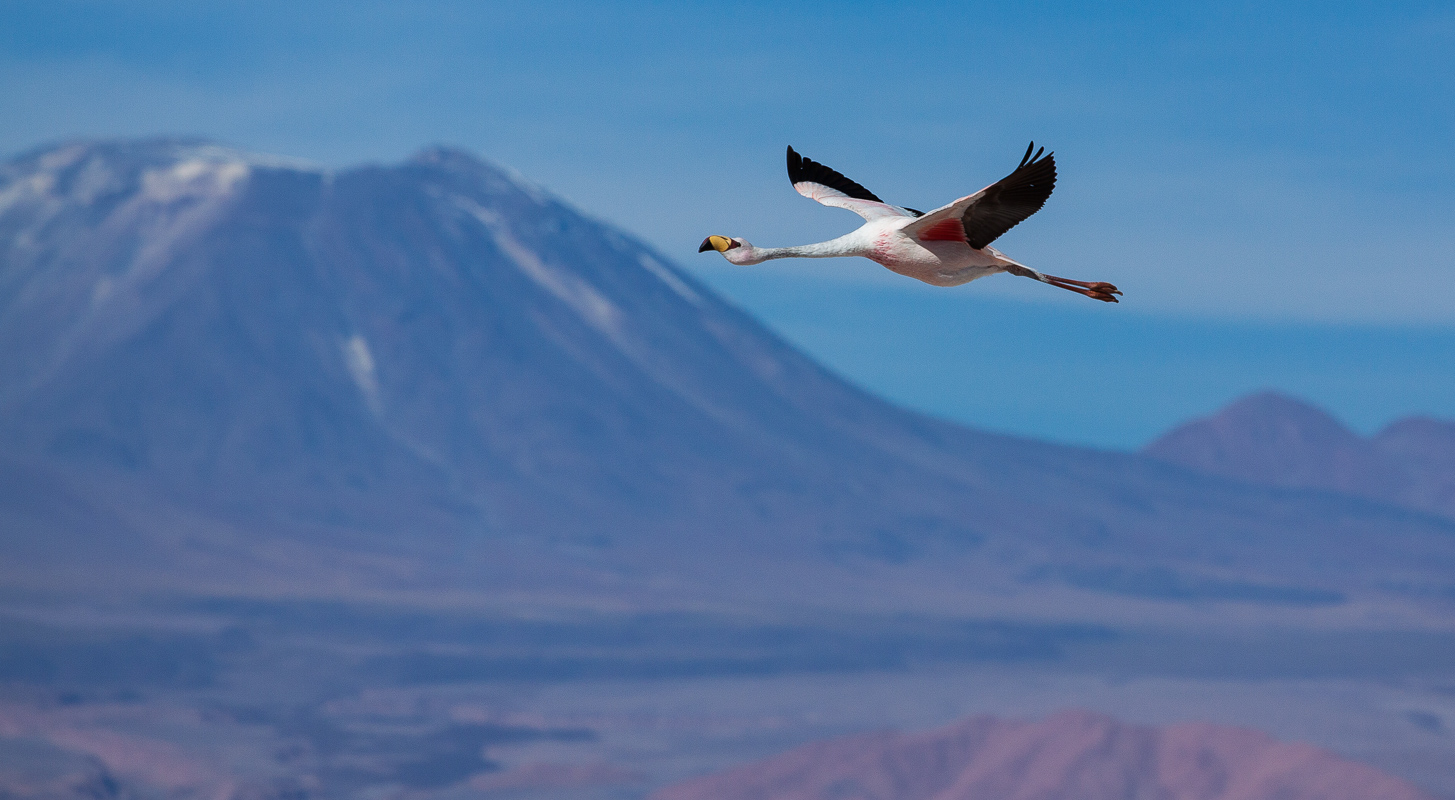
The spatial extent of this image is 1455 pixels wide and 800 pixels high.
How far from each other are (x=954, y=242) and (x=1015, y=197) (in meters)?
0.54

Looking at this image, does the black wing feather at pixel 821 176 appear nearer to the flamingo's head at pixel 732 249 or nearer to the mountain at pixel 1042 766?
the flamingo's head at pixel 732 249

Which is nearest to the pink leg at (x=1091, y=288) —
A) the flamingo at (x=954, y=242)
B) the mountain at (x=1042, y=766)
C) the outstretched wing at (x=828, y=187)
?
the flamingo at (x=954, y=242)

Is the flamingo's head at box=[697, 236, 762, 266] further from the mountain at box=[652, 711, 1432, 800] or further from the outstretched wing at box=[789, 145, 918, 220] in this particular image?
the mountain at box=[652, 711, 1432, 800]

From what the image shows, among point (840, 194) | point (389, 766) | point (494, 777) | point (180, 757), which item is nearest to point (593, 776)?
point (494, 777)

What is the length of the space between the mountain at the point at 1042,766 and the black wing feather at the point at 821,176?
408 feet

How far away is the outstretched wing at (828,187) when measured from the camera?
32.6 feet

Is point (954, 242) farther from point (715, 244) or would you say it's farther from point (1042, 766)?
point (1042, 766)

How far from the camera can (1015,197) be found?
306 inches

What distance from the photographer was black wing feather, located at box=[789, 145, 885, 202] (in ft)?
34.2

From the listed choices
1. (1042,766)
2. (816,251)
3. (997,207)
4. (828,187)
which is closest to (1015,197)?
(997,207)

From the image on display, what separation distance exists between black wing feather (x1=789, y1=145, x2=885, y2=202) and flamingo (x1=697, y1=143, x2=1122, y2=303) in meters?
1.42

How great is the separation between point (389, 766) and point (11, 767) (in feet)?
142

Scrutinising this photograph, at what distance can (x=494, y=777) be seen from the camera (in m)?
194

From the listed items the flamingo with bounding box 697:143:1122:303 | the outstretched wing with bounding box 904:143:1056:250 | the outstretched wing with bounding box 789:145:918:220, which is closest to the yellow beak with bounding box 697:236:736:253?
the flamingo with bounding box 697:143:1122:303
